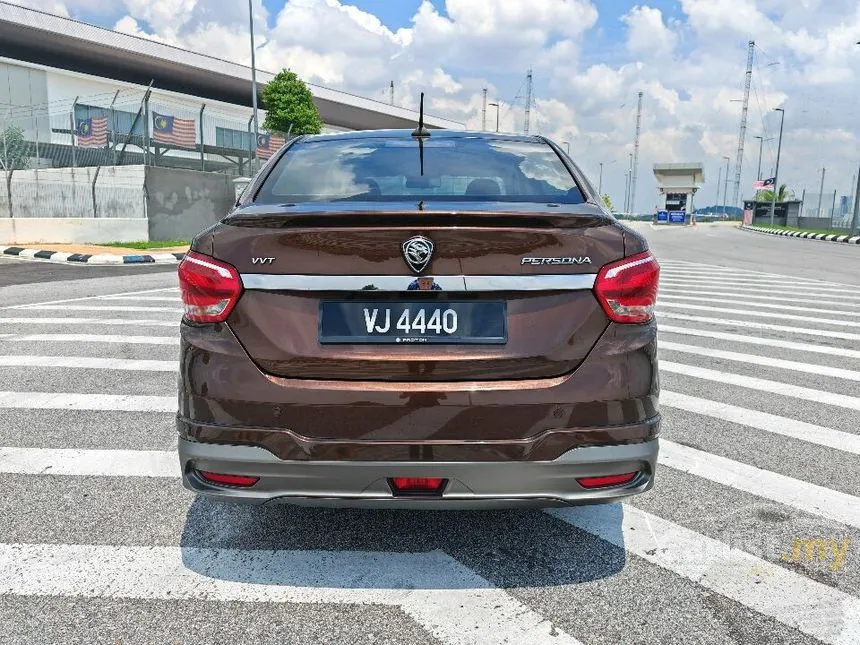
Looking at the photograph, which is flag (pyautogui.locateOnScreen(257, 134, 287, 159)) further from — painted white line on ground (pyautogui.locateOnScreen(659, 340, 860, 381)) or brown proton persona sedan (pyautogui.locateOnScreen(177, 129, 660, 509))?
brown proton persona sedan (pyautogui.locateOnScreen(177, 129, 660, 509))

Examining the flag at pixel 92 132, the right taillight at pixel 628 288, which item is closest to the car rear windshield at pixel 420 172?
the right taillight at pixel 628 288

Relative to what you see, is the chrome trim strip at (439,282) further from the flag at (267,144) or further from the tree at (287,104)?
the tree at (287,104)

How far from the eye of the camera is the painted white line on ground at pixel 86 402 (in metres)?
4.83

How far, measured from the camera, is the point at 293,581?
2594 mm

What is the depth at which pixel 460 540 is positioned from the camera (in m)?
2.92

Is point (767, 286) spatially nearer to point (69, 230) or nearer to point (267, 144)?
point (69, 230)

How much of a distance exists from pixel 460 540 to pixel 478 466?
30.2 inches

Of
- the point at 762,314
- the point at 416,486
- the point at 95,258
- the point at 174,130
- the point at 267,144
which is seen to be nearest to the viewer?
the point at 416,486

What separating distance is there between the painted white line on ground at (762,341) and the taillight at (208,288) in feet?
21.6

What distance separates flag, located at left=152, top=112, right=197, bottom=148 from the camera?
22.2 m

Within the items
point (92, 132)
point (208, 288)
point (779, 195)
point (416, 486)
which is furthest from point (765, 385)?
point (779, 195)

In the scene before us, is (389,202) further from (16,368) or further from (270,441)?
(16,368)

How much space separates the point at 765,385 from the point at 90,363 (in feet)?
18.8

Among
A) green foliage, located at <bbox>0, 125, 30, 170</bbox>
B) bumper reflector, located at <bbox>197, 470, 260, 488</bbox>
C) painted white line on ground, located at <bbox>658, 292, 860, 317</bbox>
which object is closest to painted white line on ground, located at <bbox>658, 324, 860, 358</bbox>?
painted white line on ground, located at <bbox>658, 292, 860, 317</bbox>
